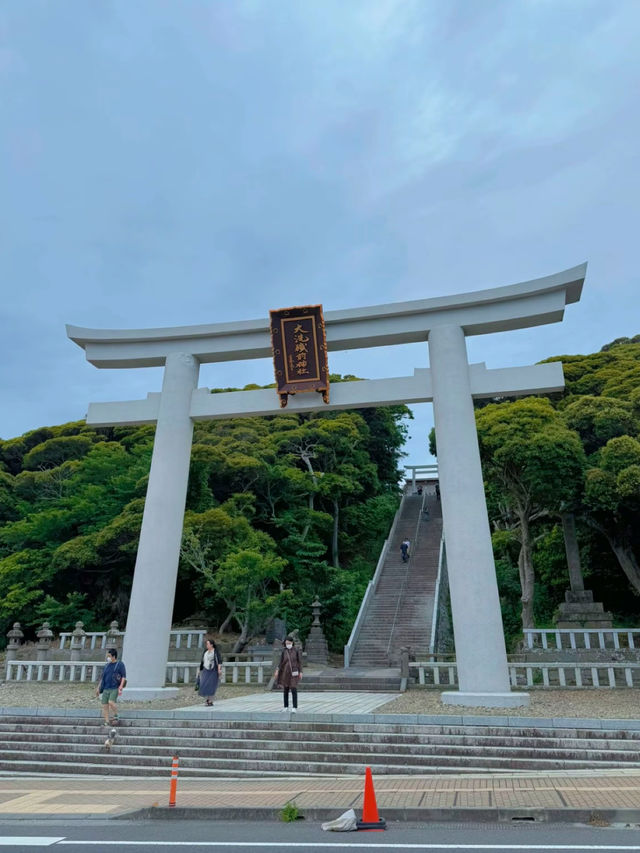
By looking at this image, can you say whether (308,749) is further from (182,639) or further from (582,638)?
(182,639)

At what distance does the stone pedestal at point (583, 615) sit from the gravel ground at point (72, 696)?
8.55 m

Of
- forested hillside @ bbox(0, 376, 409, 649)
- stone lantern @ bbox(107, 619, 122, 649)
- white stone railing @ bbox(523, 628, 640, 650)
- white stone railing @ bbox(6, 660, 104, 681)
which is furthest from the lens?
forested hillside @ bbox(0, 376, 409, 649)

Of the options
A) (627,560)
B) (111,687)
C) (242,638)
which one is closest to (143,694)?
(111,687)

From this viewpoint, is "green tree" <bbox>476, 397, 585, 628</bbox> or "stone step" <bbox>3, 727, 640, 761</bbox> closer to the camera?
"stone step" <bbox>3, 727, 640, 761</bbox>

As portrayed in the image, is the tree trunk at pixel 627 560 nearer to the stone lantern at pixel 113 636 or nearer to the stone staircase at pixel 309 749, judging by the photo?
the stone staircase at pixel 309 749

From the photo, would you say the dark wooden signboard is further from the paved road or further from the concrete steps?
the concrete steps

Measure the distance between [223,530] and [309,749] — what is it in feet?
38.7

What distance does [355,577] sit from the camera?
24.7 meters

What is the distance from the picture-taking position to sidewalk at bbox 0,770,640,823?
5707 mm

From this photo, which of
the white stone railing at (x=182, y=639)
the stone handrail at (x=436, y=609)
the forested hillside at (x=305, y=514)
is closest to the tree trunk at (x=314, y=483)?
the forested hillside at (x=305, y=514)

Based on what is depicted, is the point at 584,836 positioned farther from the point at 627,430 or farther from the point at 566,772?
the point at 627,430

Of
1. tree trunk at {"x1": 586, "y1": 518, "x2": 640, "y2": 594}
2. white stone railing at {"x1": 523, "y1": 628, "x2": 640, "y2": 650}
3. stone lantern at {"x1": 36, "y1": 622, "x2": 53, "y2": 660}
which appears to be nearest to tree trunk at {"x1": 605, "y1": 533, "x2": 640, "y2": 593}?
tree trunk at {"x1": 586, "y1": 518, "x2": 640, "y2": 594}

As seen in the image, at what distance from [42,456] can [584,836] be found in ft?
106

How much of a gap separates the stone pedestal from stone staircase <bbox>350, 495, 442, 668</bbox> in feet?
13.1
